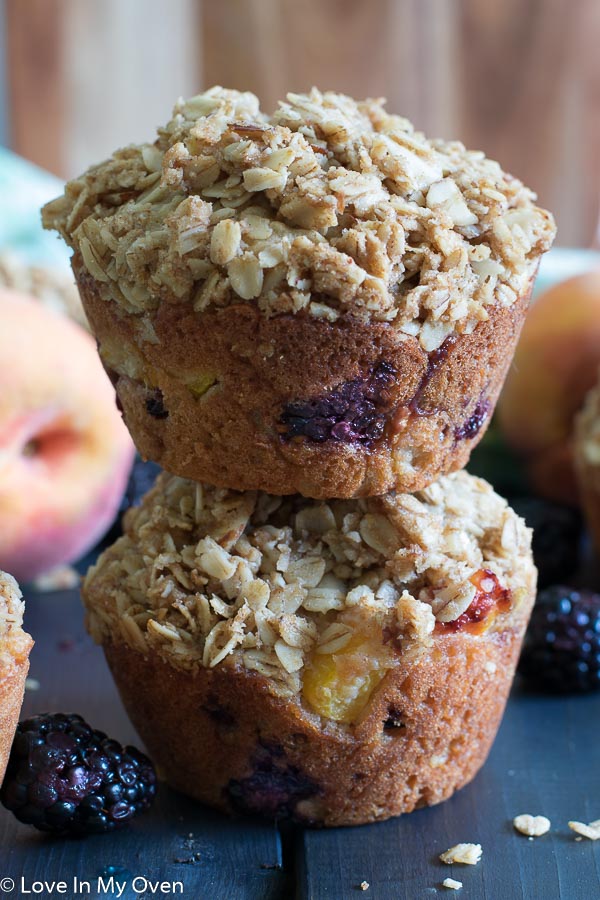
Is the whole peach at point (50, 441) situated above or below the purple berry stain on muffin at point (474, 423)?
below

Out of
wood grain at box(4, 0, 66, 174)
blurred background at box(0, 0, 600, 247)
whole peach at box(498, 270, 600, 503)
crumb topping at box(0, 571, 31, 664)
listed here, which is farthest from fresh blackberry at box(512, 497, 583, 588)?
wood grain at box(4, 0, 66, 174)

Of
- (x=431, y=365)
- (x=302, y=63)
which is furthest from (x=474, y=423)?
(x=302, y=63)

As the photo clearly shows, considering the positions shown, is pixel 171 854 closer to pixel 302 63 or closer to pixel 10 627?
pixel 10 627

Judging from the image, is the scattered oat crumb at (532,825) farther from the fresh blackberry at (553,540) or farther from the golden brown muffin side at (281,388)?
the fresh blackberry at (553,540)

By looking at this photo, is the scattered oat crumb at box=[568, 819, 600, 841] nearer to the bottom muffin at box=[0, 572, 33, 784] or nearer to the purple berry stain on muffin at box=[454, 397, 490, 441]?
the purple berry stain on muffin at box=[454, 397, 490, 441]

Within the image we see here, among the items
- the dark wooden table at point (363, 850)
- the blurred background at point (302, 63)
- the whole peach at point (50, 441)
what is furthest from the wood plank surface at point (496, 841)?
the blurred background at point (302, 63)

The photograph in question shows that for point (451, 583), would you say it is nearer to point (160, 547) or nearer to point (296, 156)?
point (160, 547)
